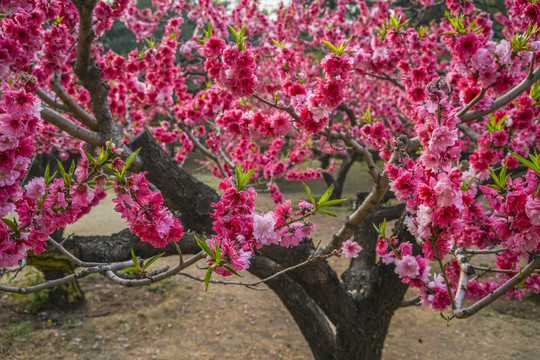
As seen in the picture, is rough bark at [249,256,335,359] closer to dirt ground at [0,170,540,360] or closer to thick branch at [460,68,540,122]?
dirt ground at [0,170,540,360]

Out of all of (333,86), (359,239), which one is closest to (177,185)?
(333,86)

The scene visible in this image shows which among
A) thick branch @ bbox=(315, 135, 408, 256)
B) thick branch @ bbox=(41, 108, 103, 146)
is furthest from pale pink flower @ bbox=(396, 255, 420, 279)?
thick branch @ bbox=(41, 108, 103, 146)

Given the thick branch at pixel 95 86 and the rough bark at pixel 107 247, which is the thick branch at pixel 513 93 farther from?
the thick branch at pixel 95 86

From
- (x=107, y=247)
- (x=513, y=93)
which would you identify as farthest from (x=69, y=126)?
(x=513, y=93)

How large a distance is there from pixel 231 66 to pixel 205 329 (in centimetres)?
371

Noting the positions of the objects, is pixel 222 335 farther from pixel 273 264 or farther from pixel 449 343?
pixel 449 343

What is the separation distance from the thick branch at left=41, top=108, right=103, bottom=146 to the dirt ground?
207cm

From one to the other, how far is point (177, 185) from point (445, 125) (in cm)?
188

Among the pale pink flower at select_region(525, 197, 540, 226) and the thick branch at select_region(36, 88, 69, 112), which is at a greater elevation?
the thick branch at select_region(36, 88, 69, 112)

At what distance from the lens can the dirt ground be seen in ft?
13.9

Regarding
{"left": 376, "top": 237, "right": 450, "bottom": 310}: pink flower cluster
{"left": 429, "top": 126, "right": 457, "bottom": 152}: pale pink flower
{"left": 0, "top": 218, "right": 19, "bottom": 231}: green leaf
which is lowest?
{"left": 0, "top": 218, "right": 19, "bottom": 231}: green leaf

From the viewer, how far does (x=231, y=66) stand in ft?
6.43

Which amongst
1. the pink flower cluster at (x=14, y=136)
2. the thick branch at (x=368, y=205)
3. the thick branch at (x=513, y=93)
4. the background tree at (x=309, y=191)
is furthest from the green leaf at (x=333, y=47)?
the pink flower cluster at (x=14, y=136)

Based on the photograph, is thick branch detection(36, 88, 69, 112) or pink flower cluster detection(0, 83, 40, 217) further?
thick branch detection(36, 88, 69, 112)
